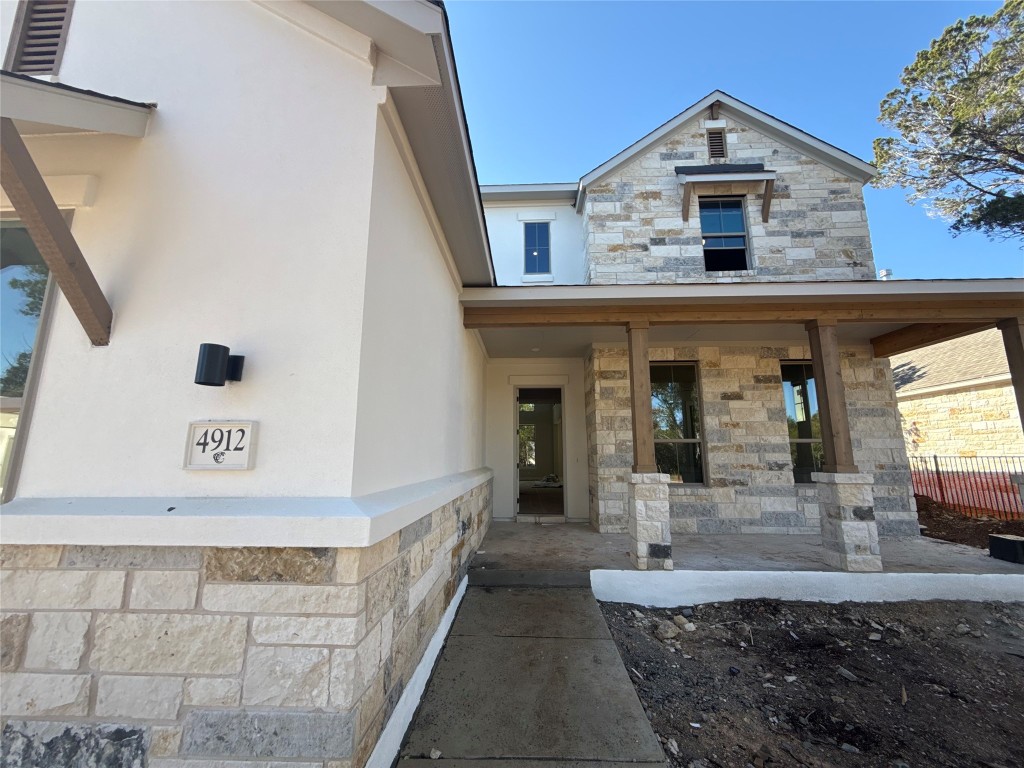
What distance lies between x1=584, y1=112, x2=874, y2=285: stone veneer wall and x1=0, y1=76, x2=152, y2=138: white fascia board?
523 centimetres

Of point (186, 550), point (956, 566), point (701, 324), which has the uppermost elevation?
point (701, 324)

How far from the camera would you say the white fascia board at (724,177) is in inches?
239

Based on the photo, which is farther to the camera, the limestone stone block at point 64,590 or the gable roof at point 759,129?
the gable roof at point 759,129

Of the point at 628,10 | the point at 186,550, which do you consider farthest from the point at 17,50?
the point at 628,10

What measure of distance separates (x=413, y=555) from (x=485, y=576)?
1.75m

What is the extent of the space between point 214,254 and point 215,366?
1.89ft

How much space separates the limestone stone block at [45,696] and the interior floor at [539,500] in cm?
551

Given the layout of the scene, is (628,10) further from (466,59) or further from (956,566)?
(956,566)

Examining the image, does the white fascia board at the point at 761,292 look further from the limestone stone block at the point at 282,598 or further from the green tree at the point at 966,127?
the green tree at the point at 966,127

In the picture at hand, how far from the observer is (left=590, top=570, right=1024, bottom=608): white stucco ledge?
145 inches

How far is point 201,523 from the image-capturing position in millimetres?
1470

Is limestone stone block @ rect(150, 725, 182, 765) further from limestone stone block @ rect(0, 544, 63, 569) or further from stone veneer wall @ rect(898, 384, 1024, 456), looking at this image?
stone veneer wall @ rect(898, 384, 1024, 456)

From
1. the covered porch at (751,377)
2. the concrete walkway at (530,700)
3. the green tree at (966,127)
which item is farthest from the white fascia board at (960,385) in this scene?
the concrete walkway at (530,700)

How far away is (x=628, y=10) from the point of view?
6.88m
